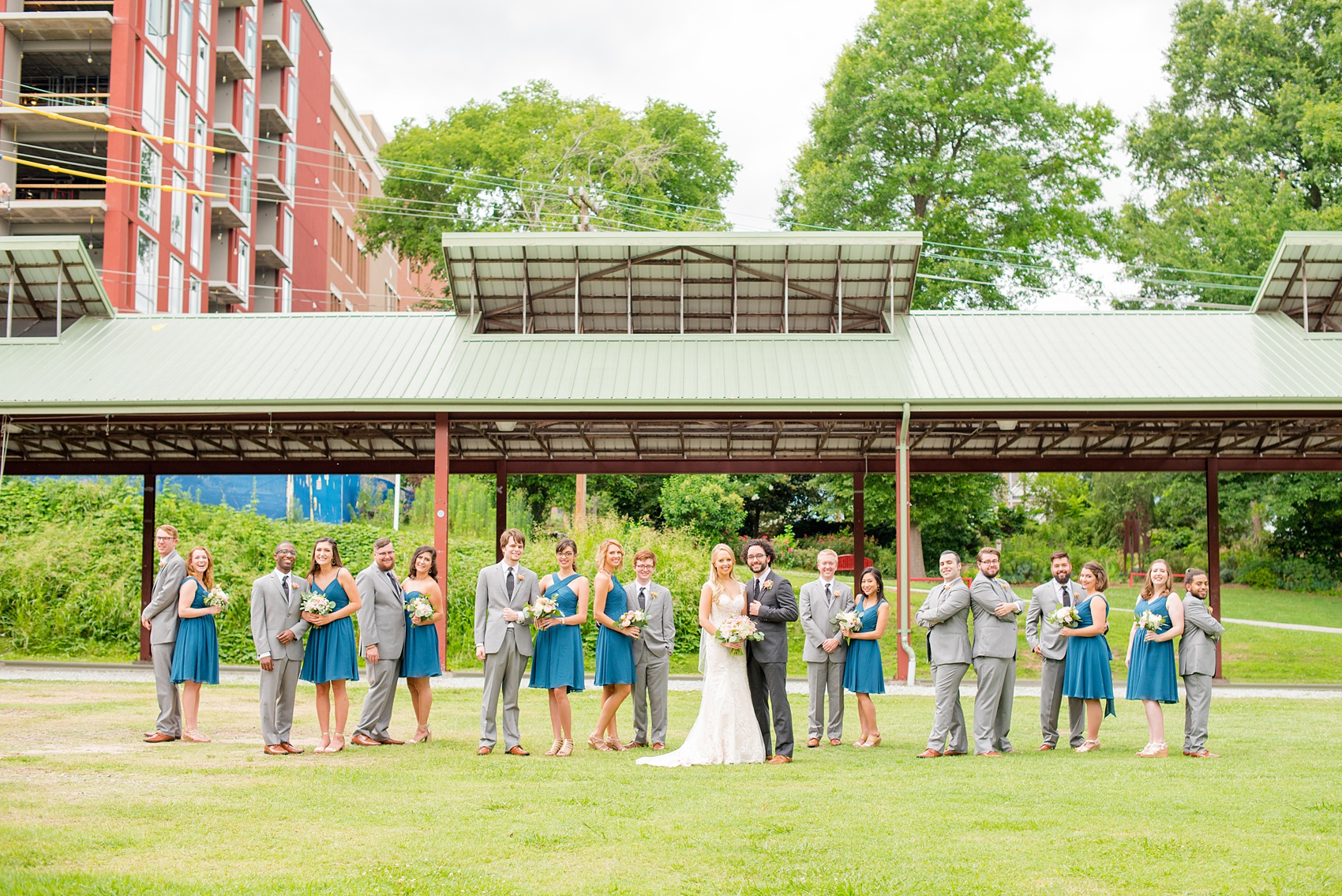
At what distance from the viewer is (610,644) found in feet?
38.1

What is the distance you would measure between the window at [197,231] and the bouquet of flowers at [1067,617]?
40.6 meters

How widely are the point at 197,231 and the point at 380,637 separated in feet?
128

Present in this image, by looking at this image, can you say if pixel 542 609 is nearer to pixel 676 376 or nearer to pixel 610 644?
pixel 610 644

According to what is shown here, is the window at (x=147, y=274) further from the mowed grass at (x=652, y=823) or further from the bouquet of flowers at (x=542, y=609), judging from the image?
the bouquet of flowers at (x=542, y=609)

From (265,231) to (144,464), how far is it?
34.0 meters

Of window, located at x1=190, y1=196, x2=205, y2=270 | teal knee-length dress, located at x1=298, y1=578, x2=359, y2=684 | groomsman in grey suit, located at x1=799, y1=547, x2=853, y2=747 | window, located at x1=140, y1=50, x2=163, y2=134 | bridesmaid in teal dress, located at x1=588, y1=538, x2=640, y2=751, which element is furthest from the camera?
window, located at x1=190, y1=196, x2=205, y2=270

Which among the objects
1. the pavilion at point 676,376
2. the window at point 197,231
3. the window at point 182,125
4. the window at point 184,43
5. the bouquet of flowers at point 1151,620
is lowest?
the bouquet of flowers at point 1151,620

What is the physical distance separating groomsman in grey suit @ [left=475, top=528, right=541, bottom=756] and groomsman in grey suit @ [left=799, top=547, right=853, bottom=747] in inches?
116

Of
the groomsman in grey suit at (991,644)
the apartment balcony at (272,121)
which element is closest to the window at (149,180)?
the apartment balcony at (272,121)

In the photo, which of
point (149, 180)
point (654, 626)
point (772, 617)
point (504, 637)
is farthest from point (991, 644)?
point (149, 180)

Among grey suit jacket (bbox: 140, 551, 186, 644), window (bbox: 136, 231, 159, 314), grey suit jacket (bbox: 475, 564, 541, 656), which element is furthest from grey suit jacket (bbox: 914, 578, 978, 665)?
window (bbox: 136, 231, 159, 314)

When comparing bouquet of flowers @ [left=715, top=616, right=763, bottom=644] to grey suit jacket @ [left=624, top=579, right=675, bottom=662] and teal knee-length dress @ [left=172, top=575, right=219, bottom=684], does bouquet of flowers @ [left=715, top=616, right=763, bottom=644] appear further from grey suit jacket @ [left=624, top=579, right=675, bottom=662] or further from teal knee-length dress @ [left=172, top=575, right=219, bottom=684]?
teal knee-length dress @ [left=172, top=575, right=219, bottom=684]

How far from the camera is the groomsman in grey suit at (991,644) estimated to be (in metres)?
11.3

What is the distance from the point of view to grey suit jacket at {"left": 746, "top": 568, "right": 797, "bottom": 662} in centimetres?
1064
